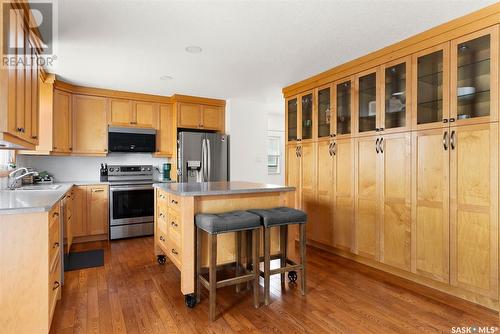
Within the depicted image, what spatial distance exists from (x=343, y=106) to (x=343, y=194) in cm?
110

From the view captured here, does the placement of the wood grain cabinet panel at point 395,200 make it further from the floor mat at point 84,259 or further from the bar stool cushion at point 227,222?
the floor mat at point 84,259

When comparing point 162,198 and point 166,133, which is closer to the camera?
point 162,198

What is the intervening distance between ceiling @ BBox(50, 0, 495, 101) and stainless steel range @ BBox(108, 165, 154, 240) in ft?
4.87

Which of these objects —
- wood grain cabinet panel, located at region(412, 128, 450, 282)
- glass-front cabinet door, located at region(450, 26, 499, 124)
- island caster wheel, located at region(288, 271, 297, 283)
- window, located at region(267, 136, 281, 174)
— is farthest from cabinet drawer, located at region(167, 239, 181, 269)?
window, located at region(267, 136, 281, 174)

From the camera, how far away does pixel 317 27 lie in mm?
2580

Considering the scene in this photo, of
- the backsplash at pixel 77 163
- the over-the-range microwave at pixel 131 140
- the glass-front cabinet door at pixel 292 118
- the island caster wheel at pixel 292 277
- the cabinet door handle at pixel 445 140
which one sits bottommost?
the island caster wheel at pixel 292 277

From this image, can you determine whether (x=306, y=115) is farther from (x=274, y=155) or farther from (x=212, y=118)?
(x=274, y=155)

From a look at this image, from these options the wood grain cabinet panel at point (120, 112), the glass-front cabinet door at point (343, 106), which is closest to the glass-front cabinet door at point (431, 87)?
the glass-front cabinet door at point (343, 106)

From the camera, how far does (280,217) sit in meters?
2.41

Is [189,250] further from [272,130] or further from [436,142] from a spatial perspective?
[272,130]

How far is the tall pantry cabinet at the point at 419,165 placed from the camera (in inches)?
92.4

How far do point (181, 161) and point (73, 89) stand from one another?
1.93 m

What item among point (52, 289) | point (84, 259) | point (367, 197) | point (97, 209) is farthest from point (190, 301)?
point (97, 209)

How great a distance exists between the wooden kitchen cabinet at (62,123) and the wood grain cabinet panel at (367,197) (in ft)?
13.4
